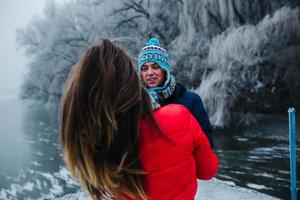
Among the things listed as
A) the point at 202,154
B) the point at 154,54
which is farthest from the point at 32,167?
the point at 202,154

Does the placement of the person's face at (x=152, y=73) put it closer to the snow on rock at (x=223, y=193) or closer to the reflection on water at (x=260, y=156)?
the snow on rock at (x=223, y=193)

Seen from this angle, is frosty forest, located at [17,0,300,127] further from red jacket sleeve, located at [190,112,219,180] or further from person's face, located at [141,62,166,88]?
red jacket sleeve, located at [190,112,219,180]

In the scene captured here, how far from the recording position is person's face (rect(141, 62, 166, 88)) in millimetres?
2488

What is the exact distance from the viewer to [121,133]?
1.40 metres

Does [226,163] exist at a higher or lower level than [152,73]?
lower

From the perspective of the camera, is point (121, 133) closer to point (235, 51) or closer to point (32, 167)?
point (32, 167)

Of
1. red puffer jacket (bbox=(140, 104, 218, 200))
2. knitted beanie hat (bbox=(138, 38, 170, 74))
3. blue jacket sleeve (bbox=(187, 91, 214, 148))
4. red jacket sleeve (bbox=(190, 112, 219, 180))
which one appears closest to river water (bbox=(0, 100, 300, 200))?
blue jacket sleeve (bbox=(187, 91, 214, 148))

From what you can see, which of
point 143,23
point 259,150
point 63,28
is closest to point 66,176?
point 259,150

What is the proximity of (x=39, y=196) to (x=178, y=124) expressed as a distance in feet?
25.1

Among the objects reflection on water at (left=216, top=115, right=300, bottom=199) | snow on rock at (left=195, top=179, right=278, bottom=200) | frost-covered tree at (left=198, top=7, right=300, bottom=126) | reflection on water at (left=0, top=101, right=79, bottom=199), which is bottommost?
reflection on water at (left=216, top=115, right=300, bottom=199)

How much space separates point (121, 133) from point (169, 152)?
0.61 feet

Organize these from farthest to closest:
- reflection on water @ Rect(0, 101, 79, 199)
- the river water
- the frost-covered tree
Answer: the frost-covered tree, reflection on water @ Rect(0, 101, 79, 199), the river water

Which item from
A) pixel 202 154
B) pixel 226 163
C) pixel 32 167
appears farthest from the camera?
pixel 32 167

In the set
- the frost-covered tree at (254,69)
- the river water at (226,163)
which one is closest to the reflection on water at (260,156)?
the river water at (226,163)
